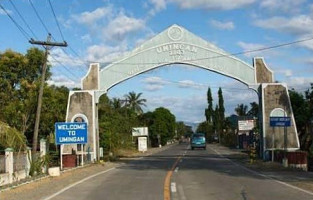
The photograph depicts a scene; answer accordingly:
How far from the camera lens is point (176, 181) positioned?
71.7 ft

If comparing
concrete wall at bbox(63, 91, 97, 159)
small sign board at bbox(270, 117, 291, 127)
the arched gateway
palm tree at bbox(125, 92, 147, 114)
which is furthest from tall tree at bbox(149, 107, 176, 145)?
small sign board at bbox(270, 117, 291, 127)

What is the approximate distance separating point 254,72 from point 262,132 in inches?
190

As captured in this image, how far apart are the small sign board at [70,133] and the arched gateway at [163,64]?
277 inches

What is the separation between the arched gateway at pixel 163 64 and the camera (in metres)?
43.9

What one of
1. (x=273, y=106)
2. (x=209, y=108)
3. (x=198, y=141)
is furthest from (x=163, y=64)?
A: (x=209, y=108)

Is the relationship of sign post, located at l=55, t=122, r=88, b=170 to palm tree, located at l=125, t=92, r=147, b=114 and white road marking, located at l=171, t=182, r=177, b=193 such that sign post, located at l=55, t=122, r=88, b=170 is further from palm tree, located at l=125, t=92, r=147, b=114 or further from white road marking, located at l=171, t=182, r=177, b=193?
palm tree, located at l=125, t=92, r=147, b=114

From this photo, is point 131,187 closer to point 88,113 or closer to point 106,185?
point 106,185

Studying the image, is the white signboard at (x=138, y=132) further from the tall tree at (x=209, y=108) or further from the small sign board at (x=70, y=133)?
the tall tree at (x=209, y=108)

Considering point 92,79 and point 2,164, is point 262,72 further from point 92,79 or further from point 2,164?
point 2,164

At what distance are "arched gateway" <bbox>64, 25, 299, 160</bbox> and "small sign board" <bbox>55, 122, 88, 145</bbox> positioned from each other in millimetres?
7025

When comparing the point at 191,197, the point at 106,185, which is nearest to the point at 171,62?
the point at 106,185

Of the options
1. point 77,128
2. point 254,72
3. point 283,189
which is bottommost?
point 283,189

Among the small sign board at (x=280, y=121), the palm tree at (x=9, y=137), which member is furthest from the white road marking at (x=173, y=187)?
the small sign board at (x=280, y=121)

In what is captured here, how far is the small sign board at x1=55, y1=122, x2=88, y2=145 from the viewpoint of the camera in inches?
1398
